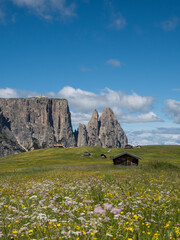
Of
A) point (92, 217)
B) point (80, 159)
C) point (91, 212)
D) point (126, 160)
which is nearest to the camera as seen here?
point (91, 212)

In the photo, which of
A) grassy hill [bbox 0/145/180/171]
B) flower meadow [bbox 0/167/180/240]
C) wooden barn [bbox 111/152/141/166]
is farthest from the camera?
grassy hill [bbox 0/145/180/171]

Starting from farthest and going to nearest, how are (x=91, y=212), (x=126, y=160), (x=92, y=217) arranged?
(x=126, y=160)
(x=92, y=217)
(x=91, y=212)

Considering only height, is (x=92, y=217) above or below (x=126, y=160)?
above

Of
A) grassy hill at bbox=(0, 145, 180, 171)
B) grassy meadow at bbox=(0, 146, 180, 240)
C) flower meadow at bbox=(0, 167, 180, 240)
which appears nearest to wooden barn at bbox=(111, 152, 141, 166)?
grassy hill at bbox=(0, 145, 180, 171)

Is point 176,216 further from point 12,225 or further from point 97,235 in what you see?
point 12,225

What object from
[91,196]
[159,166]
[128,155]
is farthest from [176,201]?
[128,155]

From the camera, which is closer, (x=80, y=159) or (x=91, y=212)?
(x=91, y=212)

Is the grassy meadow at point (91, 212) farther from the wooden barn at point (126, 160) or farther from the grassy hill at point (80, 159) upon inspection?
the wooden barn at point (126, 160)

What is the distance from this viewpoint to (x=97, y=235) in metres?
5.44

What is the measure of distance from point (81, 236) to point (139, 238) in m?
1.44

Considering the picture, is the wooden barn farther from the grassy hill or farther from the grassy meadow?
the grassy meadow

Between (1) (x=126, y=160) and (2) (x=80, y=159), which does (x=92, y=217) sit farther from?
(2) (x=80, y=159)

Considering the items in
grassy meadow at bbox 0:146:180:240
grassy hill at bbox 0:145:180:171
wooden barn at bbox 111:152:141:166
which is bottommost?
grassy hill at bbox 0:145:180:171

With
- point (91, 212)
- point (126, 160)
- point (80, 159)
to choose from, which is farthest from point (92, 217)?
point (80, 159)
